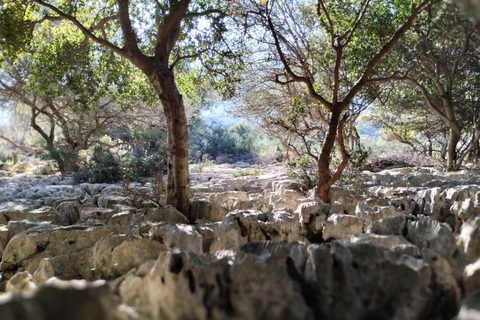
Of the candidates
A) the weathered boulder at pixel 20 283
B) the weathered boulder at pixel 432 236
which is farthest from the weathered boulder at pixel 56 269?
the weathered boulder at pixel 432 236

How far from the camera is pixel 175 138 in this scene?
4551 millimetres

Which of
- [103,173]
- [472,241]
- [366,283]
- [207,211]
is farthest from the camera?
[103,173]

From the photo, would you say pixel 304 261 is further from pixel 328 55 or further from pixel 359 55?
pixel 328 55

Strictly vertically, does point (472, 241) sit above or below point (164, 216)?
above

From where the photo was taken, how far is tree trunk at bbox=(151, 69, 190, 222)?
4496mm

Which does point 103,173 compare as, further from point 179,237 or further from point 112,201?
point 179,237

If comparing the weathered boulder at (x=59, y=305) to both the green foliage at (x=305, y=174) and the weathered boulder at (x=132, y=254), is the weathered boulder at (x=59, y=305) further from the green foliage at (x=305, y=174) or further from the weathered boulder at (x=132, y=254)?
the green foliage at (x=305, y=174)

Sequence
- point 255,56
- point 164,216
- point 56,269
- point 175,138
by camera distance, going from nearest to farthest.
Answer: point 56,269, point 164,216, point 175,138, point 255,56

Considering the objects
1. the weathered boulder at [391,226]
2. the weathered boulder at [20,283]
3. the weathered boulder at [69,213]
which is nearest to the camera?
the weathered boulder at [20,283]

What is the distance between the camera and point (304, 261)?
1404 mm

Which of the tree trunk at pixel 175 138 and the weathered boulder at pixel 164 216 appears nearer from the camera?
the weathered boulder at pixel 164 216

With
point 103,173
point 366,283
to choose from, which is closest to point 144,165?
point 103,173

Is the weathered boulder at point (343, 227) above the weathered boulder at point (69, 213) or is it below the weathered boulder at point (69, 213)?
above

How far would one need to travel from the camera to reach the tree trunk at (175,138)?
14.8 ft
